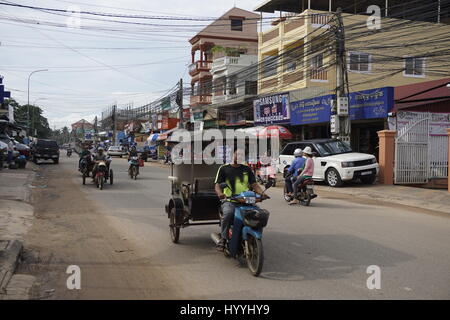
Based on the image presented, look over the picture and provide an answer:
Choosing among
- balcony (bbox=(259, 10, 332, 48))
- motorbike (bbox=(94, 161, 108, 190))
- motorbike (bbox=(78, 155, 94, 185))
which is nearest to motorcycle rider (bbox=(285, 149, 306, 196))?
motorbike (bbox=(94, 161, 108, 190))

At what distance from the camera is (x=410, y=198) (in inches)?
564

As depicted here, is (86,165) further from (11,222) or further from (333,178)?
(333,178)

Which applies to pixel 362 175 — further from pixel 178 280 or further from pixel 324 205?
Answer: pixel 178 280

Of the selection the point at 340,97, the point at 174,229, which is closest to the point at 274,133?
the point at 340,97

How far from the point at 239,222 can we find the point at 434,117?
15051 millimetres

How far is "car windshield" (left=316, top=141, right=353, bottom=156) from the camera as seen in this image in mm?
18188

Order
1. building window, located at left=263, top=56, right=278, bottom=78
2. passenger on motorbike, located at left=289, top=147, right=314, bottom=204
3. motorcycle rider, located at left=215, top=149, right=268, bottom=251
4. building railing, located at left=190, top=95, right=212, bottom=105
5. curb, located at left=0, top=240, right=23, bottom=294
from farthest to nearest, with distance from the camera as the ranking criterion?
building railing, located at left=190, top=95, right=212, bottom=105, building window, located at left=263, top=56, right=278, bottom=78, passenger on motorbike, located at left=289, top=147, right=314, bottom=204, motorcycle rider, located at left=215, top=149, right=268, bottom=251, curb, located at left=0, top=240, right=23, bottom=294

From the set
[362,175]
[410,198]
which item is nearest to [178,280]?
[410,198]

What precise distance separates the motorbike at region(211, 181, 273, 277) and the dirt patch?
102cm

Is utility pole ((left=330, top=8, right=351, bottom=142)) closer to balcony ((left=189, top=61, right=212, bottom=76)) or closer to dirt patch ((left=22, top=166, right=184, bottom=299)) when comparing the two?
dirt patch ((left=22, top=166, right=184, bottom=299))

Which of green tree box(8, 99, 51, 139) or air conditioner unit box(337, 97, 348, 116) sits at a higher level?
green tree box(8, 99, 51, 139)

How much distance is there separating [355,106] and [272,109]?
304 inches

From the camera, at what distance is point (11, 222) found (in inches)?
366

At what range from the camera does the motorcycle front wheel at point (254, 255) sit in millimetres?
5428
